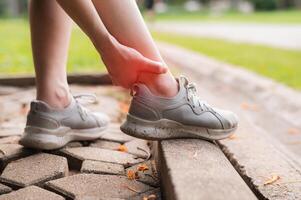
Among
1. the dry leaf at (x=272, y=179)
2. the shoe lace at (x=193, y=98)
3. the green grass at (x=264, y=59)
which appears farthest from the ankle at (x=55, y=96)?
the green grass at (x=264, y=59)

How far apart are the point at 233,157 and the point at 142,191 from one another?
1.21ft

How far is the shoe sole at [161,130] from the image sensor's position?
1.72m

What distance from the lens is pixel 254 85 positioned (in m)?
3.85

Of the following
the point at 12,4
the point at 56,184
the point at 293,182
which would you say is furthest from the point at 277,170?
the point at 12,4

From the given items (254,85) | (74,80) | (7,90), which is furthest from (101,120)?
(254,85)

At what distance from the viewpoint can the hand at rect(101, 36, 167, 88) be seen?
163 centimetres

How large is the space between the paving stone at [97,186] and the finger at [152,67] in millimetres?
340

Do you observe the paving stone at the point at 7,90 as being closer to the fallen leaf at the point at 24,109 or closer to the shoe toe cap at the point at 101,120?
the fallen leaf at the point at 24,109

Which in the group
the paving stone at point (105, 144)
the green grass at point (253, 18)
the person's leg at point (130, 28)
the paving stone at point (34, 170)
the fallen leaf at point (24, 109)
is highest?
the person's leg at point (130, 28)

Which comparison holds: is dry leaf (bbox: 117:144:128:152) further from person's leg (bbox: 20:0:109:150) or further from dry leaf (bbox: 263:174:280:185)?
dry leaf (bbox: 263:174:280:185)

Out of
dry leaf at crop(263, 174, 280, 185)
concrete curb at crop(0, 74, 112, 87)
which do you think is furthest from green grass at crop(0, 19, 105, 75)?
dry leaf at crop(263, 174, 280, 185)

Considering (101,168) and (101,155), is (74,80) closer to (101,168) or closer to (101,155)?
(101,155)

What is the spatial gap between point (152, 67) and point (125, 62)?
0.28ft

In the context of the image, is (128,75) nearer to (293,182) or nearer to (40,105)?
(40,105)
